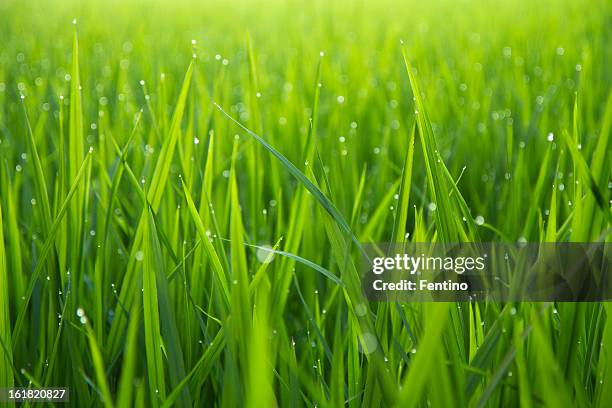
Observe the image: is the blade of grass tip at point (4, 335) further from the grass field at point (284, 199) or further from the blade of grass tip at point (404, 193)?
the blade of grass tip at point (404, 193)

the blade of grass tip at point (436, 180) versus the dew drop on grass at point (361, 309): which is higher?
the blade of grass tip at point (436, 180)

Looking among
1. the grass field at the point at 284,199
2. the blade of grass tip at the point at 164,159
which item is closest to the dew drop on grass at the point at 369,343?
the grass field at the point at 284,199

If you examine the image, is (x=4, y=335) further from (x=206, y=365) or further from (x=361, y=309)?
(x=361, y=309)

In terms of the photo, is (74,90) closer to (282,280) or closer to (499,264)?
(282,280)

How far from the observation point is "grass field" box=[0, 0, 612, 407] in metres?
0.40

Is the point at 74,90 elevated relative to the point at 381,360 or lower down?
elevated

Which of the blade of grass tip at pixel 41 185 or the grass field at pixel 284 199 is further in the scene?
the blade of grass tip at pixel 41 185

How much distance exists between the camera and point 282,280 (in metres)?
0.51

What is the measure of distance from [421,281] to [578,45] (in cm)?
77

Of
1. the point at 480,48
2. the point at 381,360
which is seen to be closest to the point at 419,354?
the point at 381,360

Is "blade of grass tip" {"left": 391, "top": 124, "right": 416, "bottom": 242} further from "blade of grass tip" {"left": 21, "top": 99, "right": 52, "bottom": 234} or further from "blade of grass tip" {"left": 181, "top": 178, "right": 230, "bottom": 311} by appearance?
"blade of grass tip" {"left": 21, "top": 99, "right": 52, "bottom": 234}

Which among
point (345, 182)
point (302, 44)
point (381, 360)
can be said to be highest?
point (302, 44)

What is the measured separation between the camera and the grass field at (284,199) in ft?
1.32

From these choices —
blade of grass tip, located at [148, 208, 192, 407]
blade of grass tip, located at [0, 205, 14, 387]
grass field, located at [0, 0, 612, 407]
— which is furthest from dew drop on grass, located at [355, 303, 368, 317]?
blade of grass tip, located at [0, 205, 14, 387]
